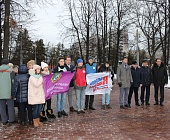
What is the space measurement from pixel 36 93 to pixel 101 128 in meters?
2.08

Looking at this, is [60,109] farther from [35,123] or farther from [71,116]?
[35,123]

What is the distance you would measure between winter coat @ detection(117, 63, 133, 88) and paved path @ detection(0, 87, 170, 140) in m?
1.24

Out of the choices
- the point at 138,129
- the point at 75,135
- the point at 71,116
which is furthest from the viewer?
the point at 71,116

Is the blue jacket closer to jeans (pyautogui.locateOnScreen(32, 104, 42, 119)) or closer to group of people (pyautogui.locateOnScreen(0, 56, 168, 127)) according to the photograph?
group of people (pyautogui.locateOnScreen(0, 56, 168, 127))

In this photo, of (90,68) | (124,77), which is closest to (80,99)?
(90,68)

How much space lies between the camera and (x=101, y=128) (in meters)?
6.92

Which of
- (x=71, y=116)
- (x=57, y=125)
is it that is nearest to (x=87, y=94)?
(x=71, y=116)

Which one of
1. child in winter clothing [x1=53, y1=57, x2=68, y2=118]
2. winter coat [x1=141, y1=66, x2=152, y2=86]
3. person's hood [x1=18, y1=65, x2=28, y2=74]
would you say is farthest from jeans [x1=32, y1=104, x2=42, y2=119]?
winter coat [x1=141, y1=66, x2=152, y2=86]

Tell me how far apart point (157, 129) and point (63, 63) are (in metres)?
3.75

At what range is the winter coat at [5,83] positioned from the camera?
7.51 metres

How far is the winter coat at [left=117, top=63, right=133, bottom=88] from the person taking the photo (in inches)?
391

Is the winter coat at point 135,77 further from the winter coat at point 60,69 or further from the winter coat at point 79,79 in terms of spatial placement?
the winter coat at point 60,69

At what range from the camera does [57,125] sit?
736cm

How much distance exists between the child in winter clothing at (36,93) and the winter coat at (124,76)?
3593 mm
